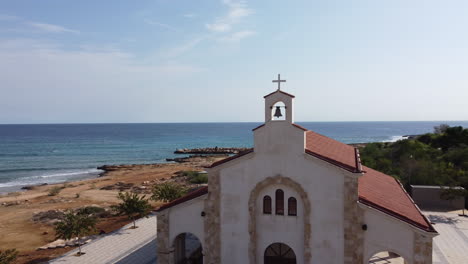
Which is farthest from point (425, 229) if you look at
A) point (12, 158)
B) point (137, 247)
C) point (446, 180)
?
point (12, 158)

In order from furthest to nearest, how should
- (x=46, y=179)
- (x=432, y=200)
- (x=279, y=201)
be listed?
(x=46, y=179)
(x=432, y=200)
(x=279, y=201)

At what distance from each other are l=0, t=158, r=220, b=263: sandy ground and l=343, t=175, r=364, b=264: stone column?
20737 mm

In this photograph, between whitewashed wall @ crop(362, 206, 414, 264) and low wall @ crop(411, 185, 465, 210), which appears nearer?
whitewashed wall @ crop(362, 206, 414, 264)

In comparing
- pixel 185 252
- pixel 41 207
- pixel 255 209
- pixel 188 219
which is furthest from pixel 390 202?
pixel 41 207

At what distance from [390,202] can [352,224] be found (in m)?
3.33

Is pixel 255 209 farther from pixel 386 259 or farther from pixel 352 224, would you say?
pixel 386 259

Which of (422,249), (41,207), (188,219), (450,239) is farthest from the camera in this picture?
(41,207)

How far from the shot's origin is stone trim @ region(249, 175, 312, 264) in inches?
643

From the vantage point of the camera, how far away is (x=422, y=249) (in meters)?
14.8

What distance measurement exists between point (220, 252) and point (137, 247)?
9.06 metres

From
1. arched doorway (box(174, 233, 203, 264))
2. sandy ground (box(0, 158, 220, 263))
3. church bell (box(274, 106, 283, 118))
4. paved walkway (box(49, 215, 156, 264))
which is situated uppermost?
church bell (box(274, 106, 283, 118))

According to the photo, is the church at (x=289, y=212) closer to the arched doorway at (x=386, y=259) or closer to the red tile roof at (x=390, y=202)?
the red tile roof at (x=390, y=202)

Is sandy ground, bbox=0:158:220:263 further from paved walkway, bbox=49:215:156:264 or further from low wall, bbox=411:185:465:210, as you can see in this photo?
low wall, bbox=411:185:465:210

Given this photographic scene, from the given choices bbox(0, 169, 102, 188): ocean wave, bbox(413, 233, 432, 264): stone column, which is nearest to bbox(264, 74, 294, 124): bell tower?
bbox(413, 233, 432, 264): stone column
